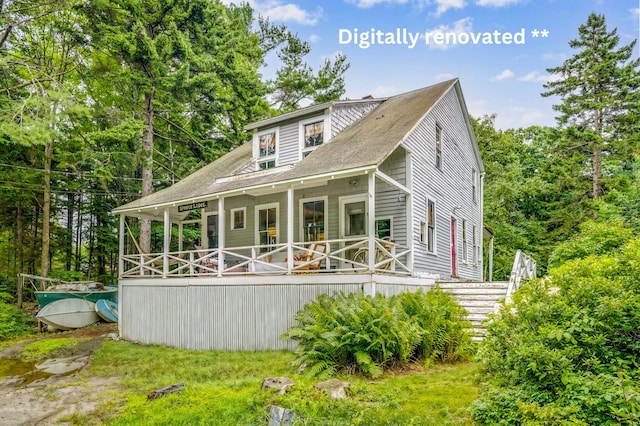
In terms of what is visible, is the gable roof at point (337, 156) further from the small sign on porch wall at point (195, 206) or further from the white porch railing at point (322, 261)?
the white porch railing at point (322, 261)

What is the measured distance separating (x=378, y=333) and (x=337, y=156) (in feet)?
17.5

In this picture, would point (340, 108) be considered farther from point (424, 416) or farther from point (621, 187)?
point (621, 187)

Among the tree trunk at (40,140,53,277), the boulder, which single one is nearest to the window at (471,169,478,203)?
the boulder

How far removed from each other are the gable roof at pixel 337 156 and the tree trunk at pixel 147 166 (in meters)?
2.70

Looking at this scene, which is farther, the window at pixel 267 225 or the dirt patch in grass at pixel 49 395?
the window at pixel 267 225

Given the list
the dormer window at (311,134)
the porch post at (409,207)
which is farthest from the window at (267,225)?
the porch post at (409,207)

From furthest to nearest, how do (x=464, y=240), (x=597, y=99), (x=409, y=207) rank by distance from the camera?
1. (x=597, y=99)
2. (x=464, y=240)
3. (x=409, y=207)

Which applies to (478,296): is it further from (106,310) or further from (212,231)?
(106,310)

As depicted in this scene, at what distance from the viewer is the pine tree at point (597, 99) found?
23391 mm

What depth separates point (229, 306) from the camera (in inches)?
424

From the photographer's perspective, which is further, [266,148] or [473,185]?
[473,185]

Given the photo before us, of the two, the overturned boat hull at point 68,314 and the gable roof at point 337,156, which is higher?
the gable roof at point 337,156

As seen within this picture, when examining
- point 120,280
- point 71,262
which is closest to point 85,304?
point 120,280

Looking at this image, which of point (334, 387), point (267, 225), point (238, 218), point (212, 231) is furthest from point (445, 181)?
point (334, 387)
